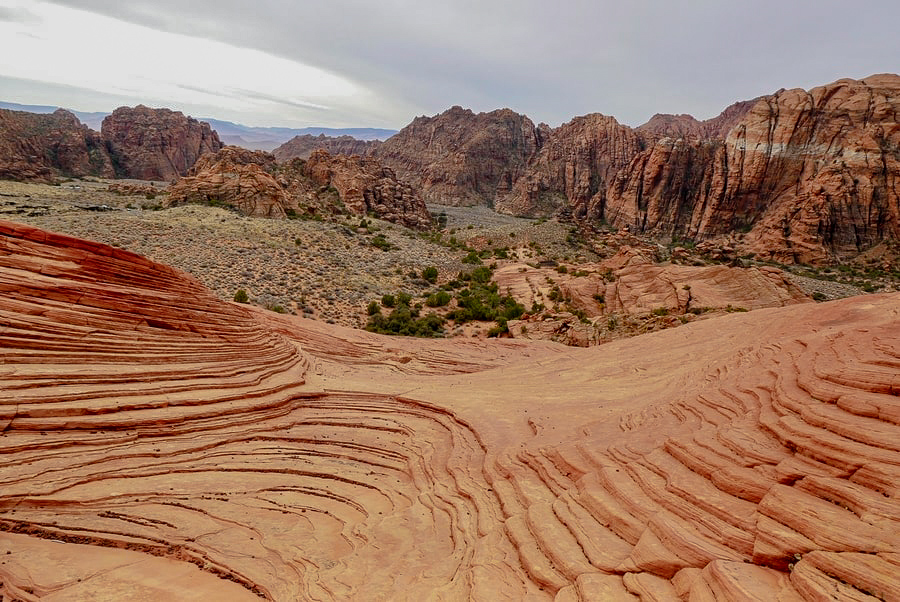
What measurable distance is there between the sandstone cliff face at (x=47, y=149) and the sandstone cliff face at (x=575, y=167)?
86.9 m

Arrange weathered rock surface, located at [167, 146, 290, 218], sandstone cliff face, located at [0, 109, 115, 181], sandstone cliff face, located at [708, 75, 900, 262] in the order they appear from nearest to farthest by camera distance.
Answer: weathered rock surface, located at [167, 146, 290, 218], sandstone cliff face, located at [708, 75, 900, 262], sandstone cliff face, located at [0, 109, 115, 181]

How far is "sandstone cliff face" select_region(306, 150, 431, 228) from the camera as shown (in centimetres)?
6650

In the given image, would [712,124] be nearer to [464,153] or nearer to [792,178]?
[464,153]

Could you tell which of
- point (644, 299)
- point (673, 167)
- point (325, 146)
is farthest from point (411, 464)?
point (325, 146)

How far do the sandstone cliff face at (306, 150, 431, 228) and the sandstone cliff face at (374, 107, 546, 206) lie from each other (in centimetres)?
4999

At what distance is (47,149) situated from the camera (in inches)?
3494

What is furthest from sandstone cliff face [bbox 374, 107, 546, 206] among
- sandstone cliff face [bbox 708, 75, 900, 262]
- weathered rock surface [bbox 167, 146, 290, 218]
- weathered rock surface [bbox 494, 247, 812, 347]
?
weathered rock surface [bbox 494, 247, 812, 347]

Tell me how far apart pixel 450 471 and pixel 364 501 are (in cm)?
186

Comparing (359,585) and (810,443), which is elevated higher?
(810,443)

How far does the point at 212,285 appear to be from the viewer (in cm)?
3081

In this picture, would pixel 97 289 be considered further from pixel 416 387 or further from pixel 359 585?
pixel 359 585

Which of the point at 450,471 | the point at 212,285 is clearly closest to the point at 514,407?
the point at 450,471

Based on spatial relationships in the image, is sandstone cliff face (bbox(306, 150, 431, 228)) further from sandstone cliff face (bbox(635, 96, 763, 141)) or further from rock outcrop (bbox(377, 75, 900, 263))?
sandstone cliff face (bbox(635, 96, 763, 141))

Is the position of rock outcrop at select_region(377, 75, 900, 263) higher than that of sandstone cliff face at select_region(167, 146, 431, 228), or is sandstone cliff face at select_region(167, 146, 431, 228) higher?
rock outcrop at select_region(377, 75, 900, 263)
